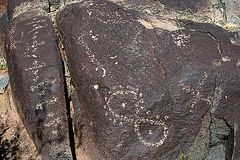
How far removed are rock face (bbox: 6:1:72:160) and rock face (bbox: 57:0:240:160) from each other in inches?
6.6

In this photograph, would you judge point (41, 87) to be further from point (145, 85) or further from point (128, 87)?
point (145, 85)

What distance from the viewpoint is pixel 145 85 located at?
6.37 ft

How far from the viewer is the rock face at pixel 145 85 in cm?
192

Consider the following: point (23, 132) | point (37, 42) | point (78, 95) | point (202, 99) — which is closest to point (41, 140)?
point (78, 95)

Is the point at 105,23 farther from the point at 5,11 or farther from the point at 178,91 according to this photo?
the point at 5,11

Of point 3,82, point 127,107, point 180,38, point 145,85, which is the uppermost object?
point 180,38

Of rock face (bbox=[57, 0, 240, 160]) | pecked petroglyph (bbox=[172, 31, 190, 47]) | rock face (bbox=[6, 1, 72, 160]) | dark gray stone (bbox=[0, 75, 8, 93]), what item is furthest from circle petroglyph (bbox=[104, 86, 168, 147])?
dark gray stone (bbox=[0, 75, 8, 93])

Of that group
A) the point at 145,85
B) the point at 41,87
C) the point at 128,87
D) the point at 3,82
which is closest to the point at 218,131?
the point at 145,85

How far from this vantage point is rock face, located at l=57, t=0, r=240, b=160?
1923 millimetres

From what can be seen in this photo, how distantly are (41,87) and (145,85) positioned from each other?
881 millimetres

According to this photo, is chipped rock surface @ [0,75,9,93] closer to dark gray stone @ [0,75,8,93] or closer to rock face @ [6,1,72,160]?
dark gray stone @ [0,75,8,93]

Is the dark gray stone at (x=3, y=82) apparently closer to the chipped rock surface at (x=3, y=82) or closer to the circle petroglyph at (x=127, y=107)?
the chipped rock surface at (x=3, y=82)

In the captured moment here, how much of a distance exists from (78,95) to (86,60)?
1.06ft

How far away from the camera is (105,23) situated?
221 centimetres
